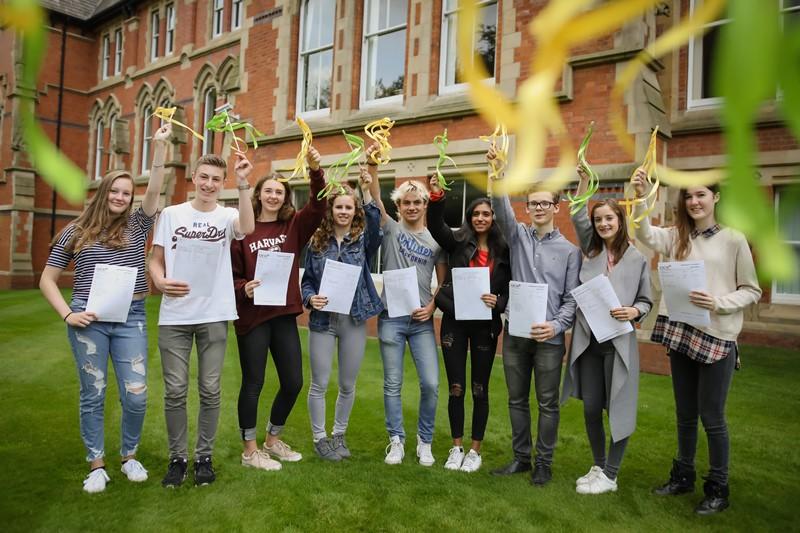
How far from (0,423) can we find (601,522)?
15.0ft

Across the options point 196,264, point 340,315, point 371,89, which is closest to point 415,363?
point 340,315

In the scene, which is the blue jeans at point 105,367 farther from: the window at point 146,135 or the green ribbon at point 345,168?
the window at point 146,135

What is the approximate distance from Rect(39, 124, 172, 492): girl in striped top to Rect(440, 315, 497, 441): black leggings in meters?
1.97

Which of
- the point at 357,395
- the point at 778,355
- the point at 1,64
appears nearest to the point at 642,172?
the point at 357,395

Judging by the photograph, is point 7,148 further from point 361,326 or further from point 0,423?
point 361,326

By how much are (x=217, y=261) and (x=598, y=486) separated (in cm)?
271

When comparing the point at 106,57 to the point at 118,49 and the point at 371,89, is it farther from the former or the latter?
the point at 371,89

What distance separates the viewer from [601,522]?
308 centimetres

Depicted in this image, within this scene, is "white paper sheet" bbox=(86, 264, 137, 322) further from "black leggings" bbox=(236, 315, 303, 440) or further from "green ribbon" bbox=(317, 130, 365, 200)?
"green ribbon" bbox=(317, 130, 365, 200)

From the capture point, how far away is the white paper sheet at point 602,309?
10.8 ft

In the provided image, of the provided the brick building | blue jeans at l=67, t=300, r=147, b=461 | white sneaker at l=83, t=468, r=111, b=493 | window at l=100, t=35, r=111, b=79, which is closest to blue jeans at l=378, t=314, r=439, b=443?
blue jeans at l=67, t=300, r=147, b=461

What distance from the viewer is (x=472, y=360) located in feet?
12.4

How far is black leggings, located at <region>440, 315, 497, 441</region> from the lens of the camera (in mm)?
3770

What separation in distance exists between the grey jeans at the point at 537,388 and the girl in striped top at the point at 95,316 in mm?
2338
